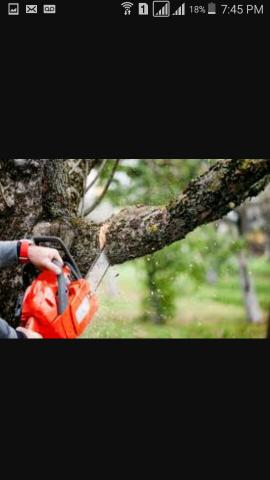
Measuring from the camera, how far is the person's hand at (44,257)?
3242mm

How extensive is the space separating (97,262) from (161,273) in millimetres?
460

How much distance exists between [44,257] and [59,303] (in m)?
0.23

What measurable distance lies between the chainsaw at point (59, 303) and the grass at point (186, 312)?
197mm

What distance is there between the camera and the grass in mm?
3654

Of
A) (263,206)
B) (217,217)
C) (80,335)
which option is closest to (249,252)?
(263,206)

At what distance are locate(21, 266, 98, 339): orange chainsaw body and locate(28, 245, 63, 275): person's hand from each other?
4 cm

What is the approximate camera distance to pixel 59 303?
322 cm

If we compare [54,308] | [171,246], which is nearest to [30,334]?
[54,308]

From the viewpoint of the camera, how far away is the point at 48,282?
3258mm

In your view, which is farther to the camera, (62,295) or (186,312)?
(186,312)
